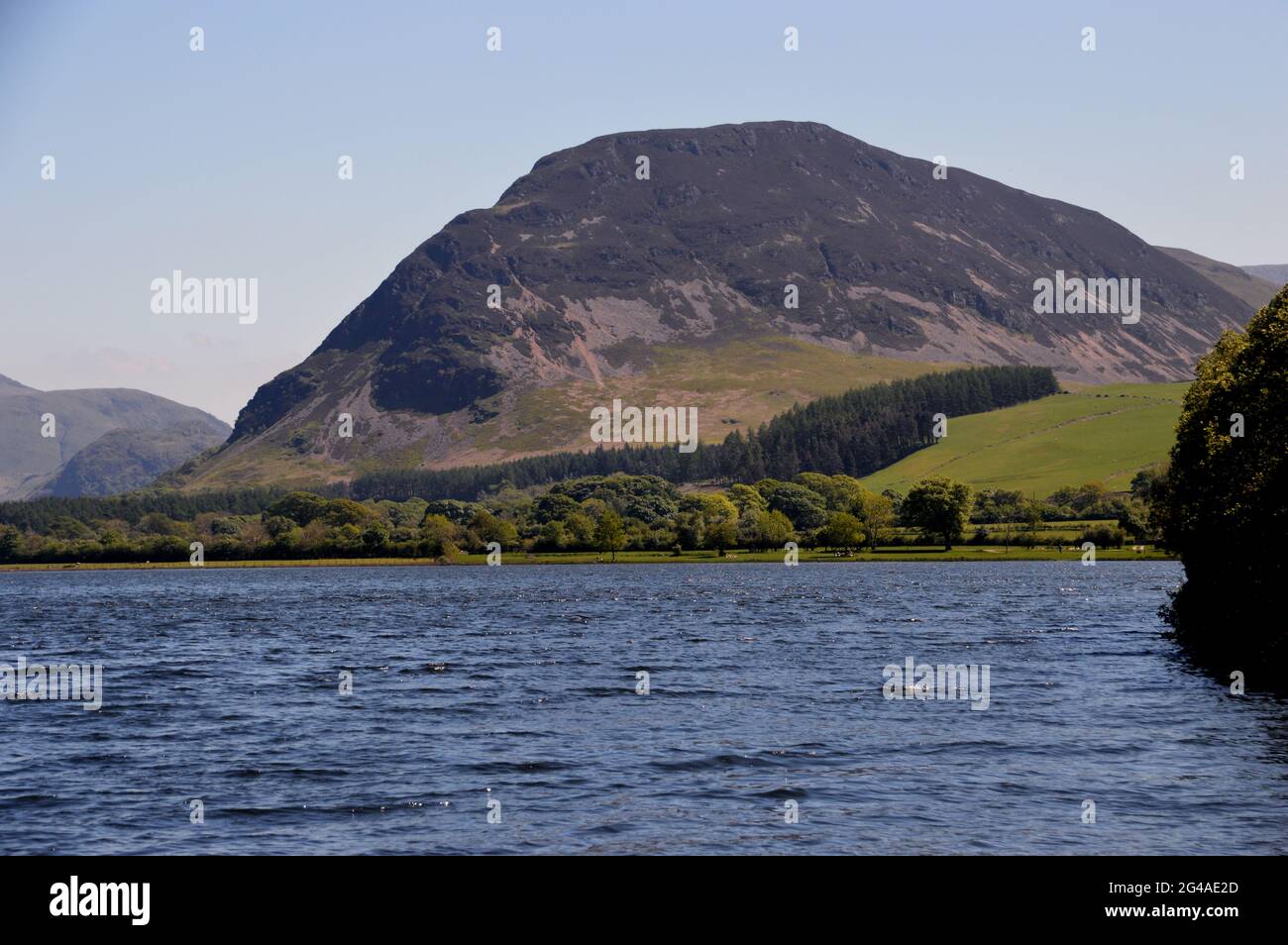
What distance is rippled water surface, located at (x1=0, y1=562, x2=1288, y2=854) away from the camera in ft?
108

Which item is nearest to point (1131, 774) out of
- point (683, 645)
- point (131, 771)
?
point (131, 771)

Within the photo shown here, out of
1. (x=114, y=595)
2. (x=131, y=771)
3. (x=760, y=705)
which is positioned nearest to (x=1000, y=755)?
(x=760, y=705)

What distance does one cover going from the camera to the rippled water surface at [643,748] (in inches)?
1293

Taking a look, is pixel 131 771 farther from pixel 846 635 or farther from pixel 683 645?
pixel 846 635

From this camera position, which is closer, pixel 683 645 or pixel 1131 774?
pixel 1131 774

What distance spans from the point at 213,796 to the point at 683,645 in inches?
2019

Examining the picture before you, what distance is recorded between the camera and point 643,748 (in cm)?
4538

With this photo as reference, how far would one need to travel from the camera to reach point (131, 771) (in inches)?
1679

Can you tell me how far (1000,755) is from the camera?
141 feet
